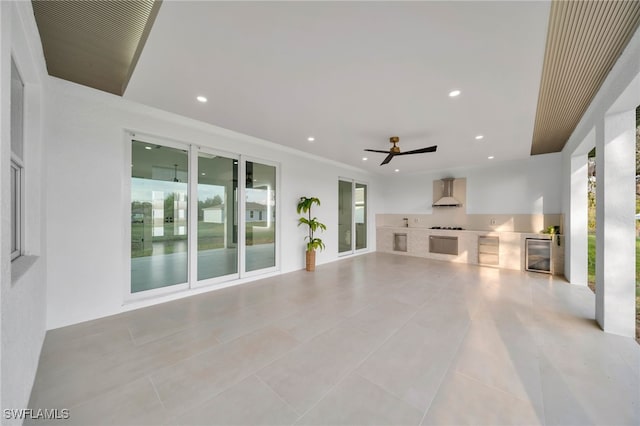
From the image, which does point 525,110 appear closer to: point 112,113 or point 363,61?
point 363,61

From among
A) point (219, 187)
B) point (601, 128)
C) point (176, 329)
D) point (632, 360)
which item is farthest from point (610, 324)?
point (219, 187)

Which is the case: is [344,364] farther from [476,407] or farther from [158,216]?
[158,216]

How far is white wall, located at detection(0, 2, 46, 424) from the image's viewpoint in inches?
47.9

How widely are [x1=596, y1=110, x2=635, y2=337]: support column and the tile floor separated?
0.30m

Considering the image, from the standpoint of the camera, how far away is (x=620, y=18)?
182 centimetres

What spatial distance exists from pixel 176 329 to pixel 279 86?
316cm

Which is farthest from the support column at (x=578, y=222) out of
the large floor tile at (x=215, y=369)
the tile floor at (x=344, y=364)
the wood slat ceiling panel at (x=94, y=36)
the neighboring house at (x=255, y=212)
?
the wood slat ceiling panel at (x=94, y=36)

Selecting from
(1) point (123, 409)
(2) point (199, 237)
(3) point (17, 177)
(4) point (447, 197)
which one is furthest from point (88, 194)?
(4) point (447, 197)

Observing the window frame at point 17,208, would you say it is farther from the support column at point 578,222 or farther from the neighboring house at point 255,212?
the support column at point 578,222

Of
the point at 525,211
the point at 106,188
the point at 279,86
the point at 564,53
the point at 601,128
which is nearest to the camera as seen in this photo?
the point at 564,53

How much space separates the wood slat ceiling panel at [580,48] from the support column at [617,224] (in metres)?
0.55

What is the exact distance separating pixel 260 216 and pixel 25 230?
326cm

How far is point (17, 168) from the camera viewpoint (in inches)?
80.7

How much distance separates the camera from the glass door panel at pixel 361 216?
792cm
